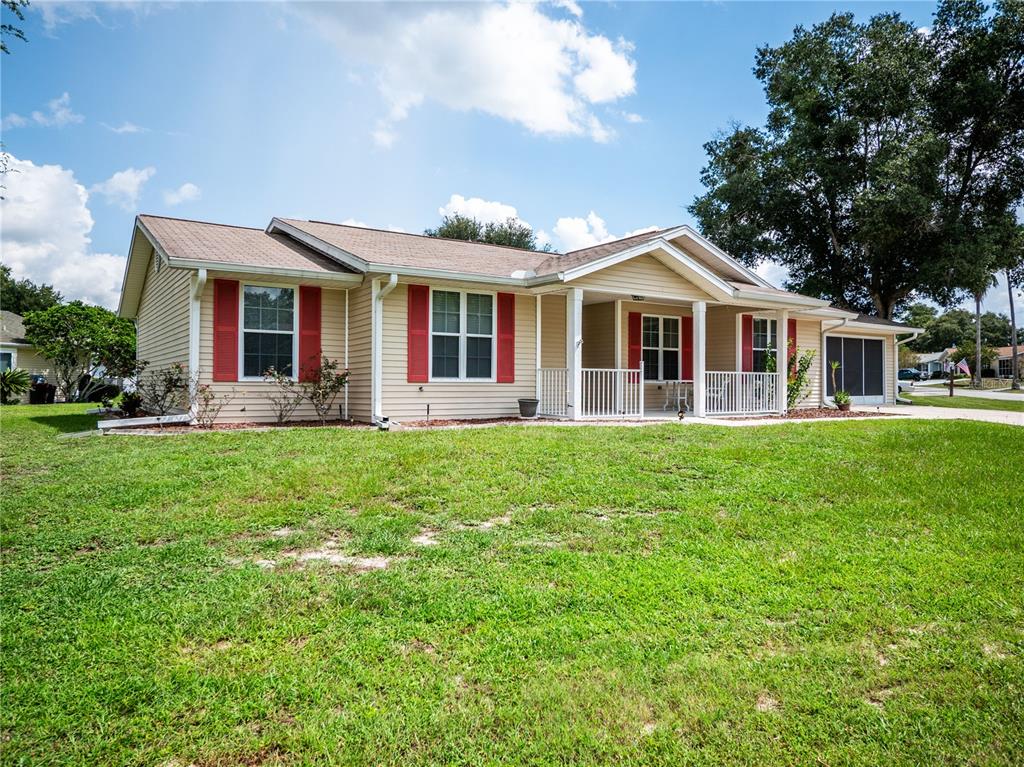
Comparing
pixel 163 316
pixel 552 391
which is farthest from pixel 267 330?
pixel 552 391

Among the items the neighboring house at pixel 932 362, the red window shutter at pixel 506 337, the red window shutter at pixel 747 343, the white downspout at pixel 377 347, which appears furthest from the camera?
the neighboring house at pixel 932 362

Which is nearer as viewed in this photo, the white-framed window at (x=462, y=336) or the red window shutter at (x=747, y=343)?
the white-framed window at (x=462, y=336)

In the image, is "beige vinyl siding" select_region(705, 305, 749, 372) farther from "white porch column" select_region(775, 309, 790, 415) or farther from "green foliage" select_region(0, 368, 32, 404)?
"green foliage" select_region(0, 368, 32, 404)

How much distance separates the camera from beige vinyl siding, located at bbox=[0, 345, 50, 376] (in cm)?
2611

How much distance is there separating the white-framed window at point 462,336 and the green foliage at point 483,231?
86.9 ft

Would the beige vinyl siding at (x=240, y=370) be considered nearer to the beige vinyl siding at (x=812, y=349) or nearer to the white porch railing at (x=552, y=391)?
the white porch railing at (x=552, y=391)

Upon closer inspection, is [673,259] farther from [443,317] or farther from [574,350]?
[443,317]

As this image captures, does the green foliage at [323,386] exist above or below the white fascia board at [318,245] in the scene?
below

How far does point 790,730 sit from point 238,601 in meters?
2.84

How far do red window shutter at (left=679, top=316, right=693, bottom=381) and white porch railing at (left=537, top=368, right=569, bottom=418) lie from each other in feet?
13.5

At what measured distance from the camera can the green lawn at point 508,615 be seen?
2420 mm

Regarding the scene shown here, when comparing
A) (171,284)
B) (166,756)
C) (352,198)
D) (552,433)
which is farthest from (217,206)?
(166,756)

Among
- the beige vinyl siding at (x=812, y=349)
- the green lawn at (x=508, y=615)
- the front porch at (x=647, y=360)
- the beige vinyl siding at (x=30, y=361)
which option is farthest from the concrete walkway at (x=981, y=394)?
the beige vinyl siding at (x=30, y=361)

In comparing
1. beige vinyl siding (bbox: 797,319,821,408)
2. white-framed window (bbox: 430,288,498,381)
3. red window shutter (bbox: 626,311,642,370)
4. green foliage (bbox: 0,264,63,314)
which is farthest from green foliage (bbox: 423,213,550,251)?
white-framed window (bbox: 430,288,498,381)
